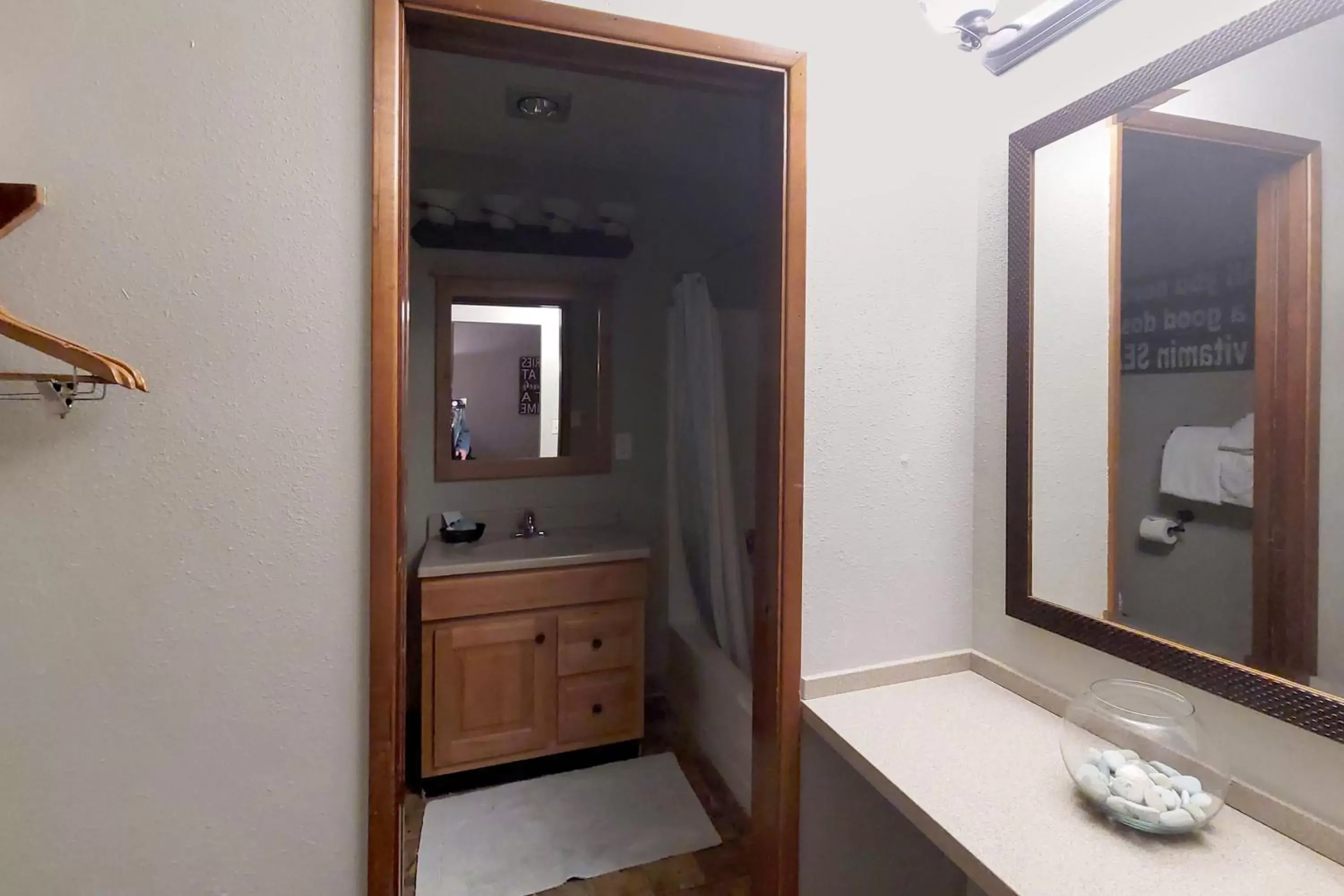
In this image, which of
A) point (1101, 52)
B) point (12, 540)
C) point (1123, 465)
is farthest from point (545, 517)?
point (1101, 52)

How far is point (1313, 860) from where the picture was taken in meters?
0.76

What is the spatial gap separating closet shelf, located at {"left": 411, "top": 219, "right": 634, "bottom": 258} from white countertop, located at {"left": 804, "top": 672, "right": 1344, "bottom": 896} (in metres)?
1.92

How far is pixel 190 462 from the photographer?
89cm

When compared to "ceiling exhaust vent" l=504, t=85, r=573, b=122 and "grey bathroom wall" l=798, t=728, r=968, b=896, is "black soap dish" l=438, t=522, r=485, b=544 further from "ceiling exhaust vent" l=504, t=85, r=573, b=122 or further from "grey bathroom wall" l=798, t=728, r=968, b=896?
"grey bathroom wall" l=798, t=728, r=968, b=896

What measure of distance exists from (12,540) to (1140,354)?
164 centimetres

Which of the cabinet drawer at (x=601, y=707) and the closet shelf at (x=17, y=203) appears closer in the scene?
the closet shelf at (x=17, y=203)

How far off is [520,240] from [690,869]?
2.17 metres

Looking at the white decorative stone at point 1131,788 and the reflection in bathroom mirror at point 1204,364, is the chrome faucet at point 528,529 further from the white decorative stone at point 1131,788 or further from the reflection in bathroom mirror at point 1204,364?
the white decorative stone at point 1131,788

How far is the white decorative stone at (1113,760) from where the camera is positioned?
83cm

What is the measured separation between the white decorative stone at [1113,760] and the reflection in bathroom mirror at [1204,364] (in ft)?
0.68

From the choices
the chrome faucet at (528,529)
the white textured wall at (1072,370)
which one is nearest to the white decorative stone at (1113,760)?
the white textured wall at (1072,370)

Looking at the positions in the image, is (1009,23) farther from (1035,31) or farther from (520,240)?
(520,240)

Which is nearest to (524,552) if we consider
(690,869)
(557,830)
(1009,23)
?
(557,830)

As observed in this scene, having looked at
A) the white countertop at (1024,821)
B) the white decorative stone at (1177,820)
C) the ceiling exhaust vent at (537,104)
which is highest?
the ceiling exhaust vent at (537,104)
